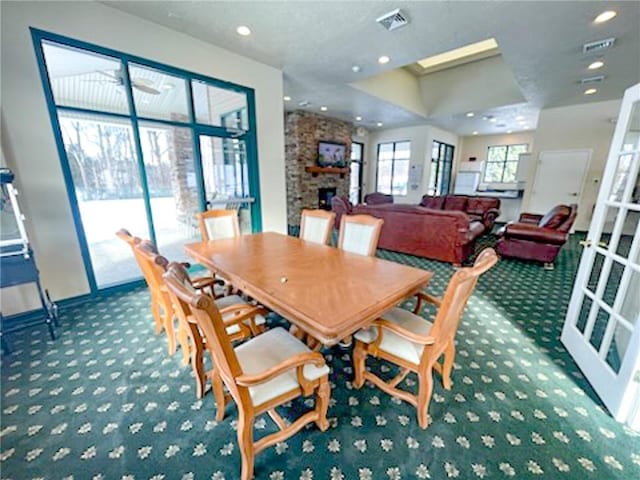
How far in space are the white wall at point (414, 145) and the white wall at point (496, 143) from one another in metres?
1.15

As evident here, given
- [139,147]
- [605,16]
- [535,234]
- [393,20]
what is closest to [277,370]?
[139,147]

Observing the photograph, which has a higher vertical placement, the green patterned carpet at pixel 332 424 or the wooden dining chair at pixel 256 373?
the wooden dining chair at pixel 256 373

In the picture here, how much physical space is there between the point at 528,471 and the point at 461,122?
904 cm

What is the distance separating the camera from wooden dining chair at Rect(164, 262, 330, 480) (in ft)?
3.21

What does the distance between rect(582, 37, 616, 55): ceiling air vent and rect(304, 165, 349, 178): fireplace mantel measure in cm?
528

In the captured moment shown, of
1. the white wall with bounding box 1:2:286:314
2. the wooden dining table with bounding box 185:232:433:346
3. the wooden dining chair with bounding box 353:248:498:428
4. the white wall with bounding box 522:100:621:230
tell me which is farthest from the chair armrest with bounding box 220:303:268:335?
the white wall with bounding box 522:100:621:230

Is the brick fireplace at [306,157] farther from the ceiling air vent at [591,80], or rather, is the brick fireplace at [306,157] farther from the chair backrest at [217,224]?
the ceiling air vent at [591,80]

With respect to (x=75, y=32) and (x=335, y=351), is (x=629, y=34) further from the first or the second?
(x=75, y=32)

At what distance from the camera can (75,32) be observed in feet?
8.48

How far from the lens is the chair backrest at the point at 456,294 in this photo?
118 centimetres

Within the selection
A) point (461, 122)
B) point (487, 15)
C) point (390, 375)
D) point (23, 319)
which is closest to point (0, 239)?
point (23, 319)

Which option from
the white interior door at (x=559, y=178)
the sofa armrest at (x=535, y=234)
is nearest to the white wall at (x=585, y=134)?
the white interior door at (x=559, y=178)

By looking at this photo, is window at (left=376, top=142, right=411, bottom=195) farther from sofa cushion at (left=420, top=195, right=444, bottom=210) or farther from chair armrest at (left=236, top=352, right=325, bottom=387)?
chair armrest at (left=236, top=352, right=325, bottom=387)

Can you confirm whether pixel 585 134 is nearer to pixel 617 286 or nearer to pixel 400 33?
pixel 400 33
